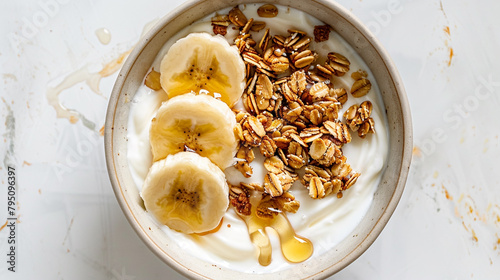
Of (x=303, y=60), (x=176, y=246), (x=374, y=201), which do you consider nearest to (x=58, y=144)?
(x=176, y=246)

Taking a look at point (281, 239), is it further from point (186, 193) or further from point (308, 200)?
point (186, 193)

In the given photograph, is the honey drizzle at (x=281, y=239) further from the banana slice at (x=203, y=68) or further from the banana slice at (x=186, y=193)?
the banana slice at (x=203, y=68)

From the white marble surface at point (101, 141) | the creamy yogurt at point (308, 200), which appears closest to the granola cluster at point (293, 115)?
the creamy yogurt at point (308, 200)

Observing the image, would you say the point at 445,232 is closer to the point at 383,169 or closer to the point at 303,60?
the point at 383,169

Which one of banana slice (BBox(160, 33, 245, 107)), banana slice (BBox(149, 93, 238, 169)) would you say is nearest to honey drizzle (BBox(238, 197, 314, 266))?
banana slice (BBox(149, 93, 238, 169))

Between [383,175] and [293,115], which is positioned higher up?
[293,115]

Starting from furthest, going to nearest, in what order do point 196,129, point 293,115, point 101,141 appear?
point 101,141, point 293,115, point 196,129

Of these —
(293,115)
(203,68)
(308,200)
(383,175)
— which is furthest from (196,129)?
(383,175)
